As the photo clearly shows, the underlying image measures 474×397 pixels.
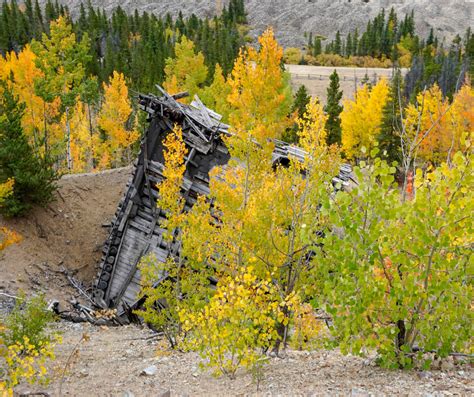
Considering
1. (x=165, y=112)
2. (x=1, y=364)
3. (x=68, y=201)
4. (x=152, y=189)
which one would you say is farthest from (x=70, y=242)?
(x=1, y=364)

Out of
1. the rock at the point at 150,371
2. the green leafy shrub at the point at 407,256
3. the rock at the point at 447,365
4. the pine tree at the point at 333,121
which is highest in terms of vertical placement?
the green leafy shrub at the point at 407,256

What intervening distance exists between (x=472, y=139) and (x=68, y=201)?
21.6m

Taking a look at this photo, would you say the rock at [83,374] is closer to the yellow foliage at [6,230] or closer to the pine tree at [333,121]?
the yellow foliage at [6,230]

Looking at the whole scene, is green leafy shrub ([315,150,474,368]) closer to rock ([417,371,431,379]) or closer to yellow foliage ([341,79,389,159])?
rock ([417,371,431,379])

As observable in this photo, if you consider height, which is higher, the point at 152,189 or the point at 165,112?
the point at 165,112

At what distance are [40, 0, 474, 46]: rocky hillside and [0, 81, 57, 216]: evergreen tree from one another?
120090mm

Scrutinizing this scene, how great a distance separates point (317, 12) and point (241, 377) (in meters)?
156

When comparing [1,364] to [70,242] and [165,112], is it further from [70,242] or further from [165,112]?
[70,242]

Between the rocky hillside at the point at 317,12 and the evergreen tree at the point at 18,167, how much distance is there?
394ft

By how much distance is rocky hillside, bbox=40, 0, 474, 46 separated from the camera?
13988cm

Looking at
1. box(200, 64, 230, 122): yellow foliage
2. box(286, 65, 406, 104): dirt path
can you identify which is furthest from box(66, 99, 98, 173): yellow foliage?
box(286, 65, 406, 104): dirt path

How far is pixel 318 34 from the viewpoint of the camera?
139750 mm

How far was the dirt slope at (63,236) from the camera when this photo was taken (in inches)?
754

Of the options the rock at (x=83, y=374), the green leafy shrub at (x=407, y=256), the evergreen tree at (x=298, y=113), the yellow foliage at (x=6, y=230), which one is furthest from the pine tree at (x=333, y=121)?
the green leafy shrub at (x=407, y=256)
